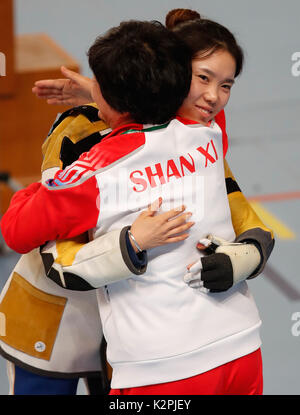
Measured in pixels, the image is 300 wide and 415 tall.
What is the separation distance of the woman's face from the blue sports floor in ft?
4.22

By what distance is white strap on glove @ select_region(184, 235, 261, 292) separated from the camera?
64.3 inches

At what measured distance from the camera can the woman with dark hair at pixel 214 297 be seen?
64.9 inches

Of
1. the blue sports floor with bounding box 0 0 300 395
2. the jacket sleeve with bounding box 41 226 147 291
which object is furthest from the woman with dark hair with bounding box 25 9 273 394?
the blue sports floor with bounding box 0 0 300 395

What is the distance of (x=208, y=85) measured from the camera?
167 centimetres

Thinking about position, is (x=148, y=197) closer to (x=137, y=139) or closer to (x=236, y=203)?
(x=137, y=139)

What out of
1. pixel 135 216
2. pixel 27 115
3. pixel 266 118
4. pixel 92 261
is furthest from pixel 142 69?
pixel 266 118

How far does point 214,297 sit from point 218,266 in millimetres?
88

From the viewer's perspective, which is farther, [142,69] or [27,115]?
[27,115]

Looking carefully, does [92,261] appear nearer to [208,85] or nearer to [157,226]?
[157,226]

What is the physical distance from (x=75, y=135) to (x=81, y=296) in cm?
41

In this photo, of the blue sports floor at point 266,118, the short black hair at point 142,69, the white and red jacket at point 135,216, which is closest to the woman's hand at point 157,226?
the white and red jacket at point 135,216

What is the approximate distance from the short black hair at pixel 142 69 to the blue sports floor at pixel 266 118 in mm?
1422

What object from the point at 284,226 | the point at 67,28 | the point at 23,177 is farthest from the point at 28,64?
the point at 67,28

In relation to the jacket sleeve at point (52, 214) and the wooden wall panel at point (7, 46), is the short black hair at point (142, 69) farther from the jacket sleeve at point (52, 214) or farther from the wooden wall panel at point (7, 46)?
the wooden wall panel at point (7, 46)
